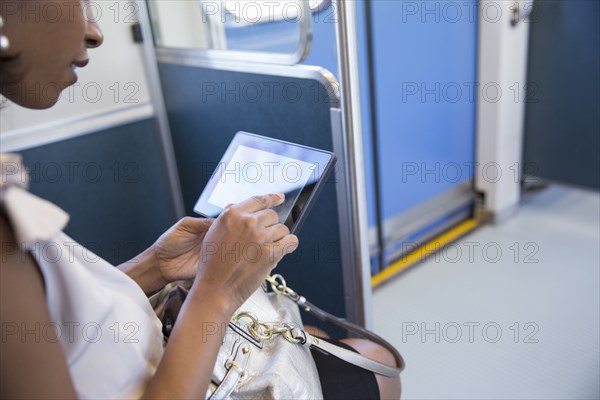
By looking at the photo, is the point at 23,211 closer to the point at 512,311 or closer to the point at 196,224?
the point at 196,224

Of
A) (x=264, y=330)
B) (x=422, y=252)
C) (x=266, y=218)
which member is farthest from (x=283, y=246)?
(x=422, y=252)

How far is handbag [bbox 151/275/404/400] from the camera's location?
2.28ft

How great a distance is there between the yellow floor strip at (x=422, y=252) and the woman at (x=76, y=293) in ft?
4.34

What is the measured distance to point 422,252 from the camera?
2.13m

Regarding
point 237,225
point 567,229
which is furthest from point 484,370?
point 237,225

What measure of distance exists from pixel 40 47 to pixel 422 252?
1779 millimetres

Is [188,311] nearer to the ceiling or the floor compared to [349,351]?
nearer to the ceiling

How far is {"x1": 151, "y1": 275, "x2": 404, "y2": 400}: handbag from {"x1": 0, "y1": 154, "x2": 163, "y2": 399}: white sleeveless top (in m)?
0.10

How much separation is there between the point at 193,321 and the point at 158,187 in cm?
118

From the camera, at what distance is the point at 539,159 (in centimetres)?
169

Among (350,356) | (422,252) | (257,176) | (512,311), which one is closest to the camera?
(350,356)

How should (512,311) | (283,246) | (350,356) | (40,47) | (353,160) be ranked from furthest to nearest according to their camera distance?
1. (512,311)
2. (353,160)
3. (350,356)
4. (283,246)
5. (40,47)

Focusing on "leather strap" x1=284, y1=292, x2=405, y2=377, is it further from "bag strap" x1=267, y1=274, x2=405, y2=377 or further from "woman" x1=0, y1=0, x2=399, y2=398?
"woman" x1=0, y1=0, x2=399, y2=398

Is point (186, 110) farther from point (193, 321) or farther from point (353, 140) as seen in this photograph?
point (193, 321)
